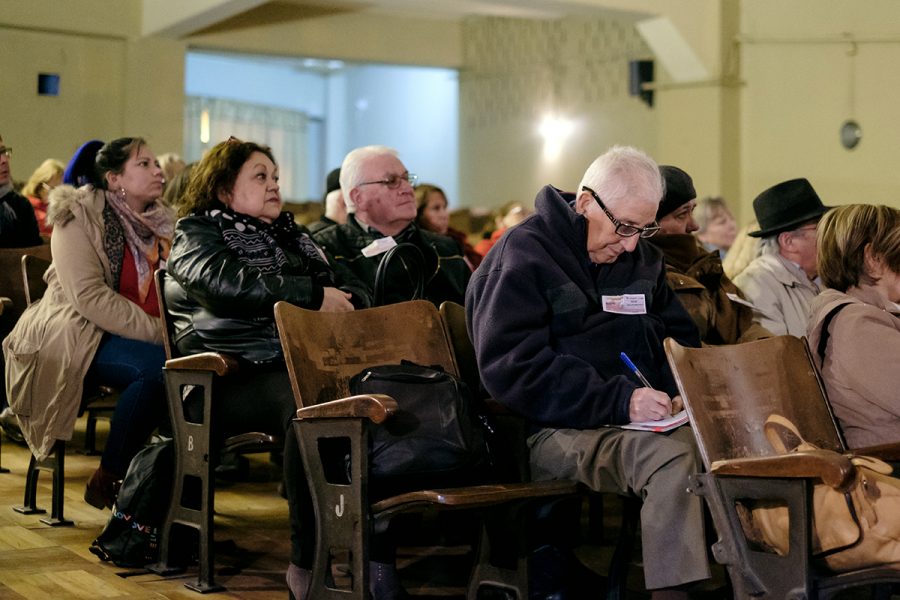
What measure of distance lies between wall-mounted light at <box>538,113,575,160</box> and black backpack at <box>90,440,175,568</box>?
9.27 metres

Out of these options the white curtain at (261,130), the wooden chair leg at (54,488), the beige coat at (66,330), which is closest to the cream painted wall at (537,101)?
the white curtain at (261,130)

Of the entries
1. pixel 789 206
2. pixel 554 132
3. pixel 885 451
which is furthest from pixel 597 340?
pixel 554 132

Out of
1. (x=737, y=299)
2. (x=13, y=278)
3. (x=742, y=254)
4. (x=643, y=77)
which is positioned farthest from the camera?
(x=643, y=77)

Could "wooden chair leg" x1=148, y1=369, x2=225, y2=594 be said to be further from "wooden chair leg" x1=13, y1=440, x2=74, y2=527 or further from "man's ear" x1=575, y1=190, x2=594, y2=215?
"man's ear" x1=575, y1=190, x2=594, y2=215

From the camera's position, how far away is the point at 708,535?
3.22 metres

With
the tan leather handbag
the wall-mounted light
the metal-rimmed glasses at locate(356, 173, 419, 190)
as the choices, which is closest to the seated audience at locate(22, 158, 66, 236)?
the metal-rimmed glasses at locate(356, 173, 419, 190)

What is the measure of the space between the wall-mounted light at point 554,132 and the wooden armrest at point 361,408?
32.2 ft

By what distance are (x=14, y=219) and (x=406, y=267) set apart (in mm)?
2044

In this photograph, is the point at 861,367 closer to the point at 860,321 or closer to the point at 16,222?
the point at 860,321

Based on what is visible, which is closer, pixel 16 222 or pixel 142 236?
pixel 142 236

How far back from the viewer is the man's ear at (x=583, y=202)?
3.08m

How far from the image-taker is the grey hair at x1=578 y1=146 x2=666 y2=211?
3037 mm

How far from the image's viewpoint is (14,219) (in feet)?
17.0

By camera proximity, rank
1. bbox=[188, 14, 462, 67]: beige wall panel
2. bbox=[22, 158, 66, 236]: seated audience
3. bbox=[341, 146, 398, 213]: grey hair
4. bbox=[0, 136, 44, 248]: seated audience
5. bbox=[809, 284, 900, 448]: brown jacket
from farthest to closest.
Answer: bbox=[188, 14, 462, 67]: beige wall panel
bbox=[22, 158, 66, 236]: seated audience
bbox=[0, 136, 44, 248]: seated audience
bbox=[341, 146, 398, 213]: grey hair
bbox=[809, 284, 900, 448]: brown jacket
